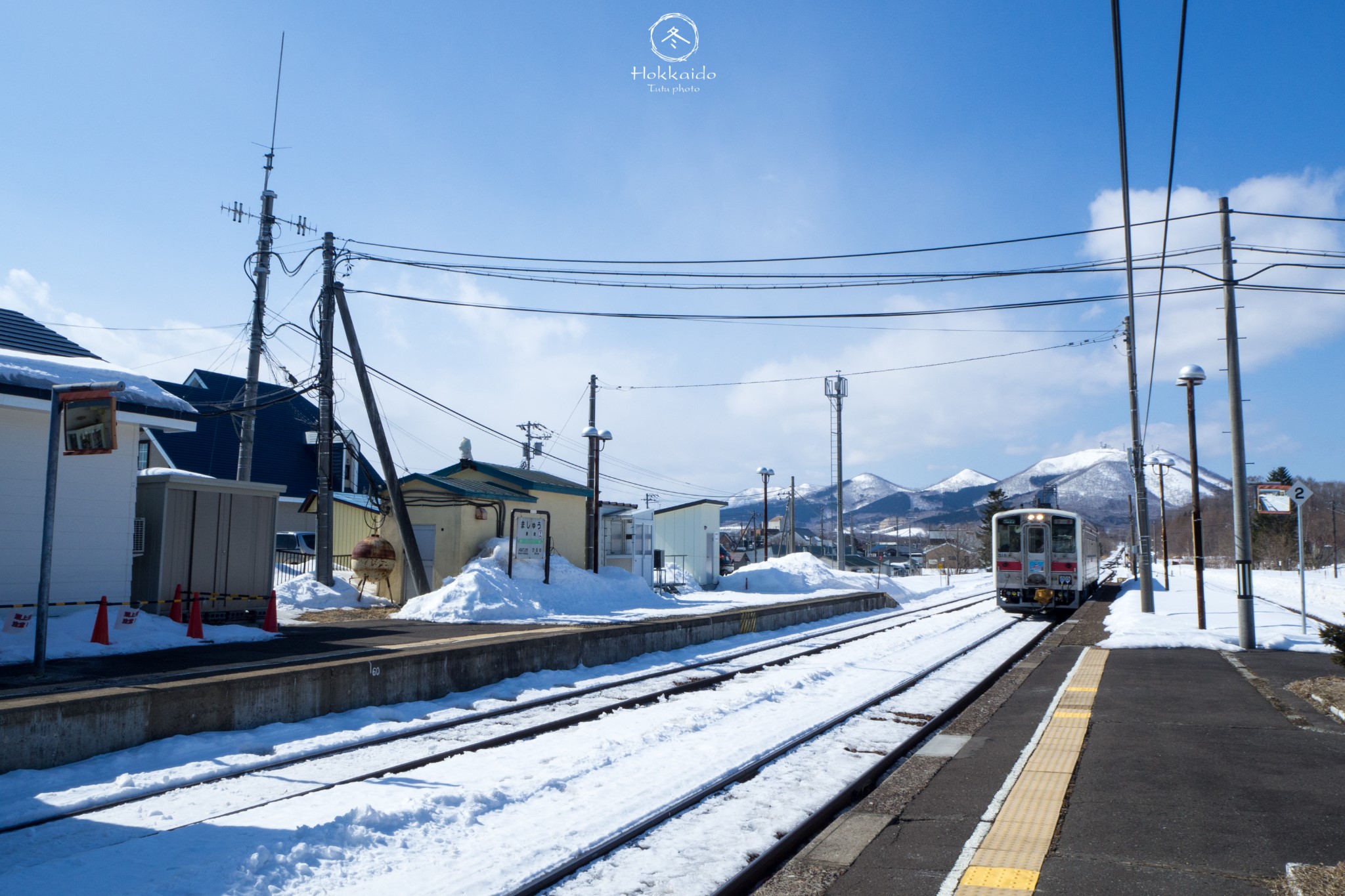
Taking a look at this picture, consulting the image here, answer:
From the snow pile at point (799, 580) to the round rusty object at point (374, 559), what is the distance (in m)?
18.2

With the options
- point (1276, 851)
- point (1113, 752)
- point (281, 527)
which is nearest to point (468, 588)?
point (1113, 752)

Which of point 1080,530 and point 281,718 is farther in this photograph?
point 1080,530

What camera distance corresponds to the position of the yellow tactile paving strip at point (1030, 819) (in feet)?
14.9

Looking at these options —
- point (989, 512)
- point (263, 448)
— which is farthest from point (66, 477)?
point (989, 512)

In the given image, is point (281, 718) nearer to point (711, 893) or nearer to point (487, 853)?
point (487, 853)

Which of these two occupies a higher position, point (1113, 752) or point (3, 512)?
point (3, 512)

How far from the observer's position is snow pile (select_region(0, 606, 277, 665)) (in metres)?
10.8

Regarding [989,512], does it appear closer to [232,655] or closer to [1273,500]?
[1273,500]

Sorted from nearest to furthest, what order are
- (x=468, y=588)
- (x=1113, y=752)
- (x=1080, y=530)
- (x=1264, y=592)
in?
1. (x=1113, y=752)
2. (x=468, y=588)
3. (x=1080, y=530)
4. (x=1264, y=592)

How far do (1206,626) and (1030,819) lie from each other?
47.1 feet

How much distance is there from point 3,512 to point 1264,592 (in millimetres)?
37369

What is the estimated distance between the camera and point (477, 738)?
820 cm

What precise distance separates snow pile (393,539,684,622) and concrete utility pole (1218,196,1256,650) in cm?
1280

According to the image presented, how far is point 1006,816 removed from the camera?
18.5ft
